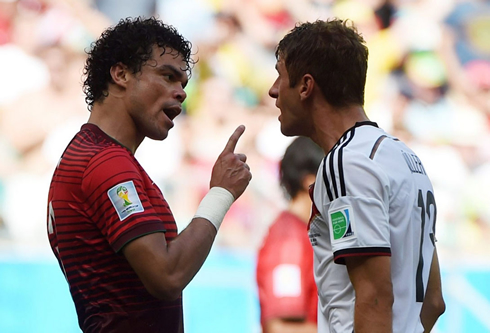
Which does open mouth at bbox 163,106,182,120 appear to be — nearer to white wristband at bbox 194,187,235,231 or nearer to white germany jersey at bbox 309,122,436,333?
white wristband at bbox 194,187,235,231

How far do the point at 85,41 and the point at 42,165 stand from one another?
1117 mm

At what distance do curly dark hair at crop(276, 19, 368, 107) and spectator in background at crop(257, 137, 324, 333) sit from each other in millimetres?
1378

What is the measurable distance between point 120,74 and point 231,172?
46cm

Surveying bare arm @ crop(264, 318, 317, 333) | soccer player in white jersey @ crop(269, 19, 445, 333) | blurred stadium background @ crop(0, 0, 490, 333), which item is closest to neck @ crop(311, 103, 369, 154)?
soccer player in white jersey @ crop(269, 19, 445, 333)

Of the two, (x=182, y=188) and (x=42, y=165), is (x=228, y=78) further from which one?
(x=42, y=165)

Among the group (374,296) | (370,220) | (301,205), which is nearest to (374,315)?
(374,296)

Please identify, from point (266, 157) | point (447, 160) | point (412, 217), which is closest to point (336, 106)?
point (412, 217)

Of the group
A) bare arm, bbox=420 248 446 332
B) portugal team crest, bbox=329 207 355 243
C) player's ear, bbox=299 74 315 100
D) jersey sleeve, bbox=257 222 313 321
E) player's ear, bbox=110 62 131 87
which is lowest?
bare arm, bbox=420 248 446 332

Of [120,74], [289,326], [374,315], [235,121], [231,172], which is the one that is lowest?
[374,315]

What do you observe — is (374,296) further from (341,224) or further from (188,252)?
(188,252)

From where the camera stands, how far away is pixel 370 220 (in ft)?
5.56

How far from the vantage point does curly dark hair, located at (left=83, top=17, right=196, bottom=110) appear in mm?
2213

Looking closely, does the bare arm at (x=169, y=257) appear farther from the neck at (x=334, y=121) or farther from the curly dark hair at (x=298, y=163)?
the curly dark hair at (x=298, y=163)

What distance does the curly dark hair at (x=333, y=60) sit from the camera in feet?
6.32
